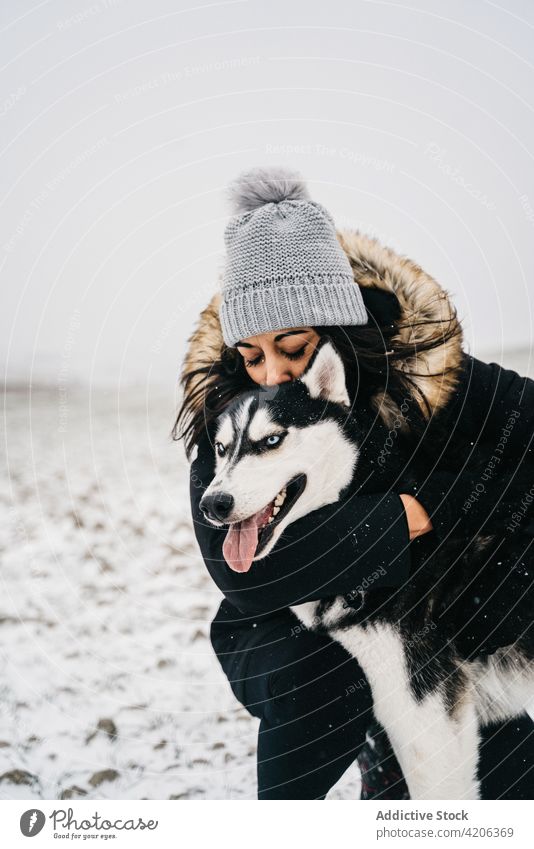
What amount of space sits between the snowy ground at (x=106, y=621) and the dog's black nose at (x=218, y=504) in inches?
34.6

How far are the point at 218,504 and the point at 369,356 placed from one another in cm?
69

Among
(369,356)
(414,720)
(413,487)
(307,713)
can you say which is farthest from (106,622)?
(369,356)

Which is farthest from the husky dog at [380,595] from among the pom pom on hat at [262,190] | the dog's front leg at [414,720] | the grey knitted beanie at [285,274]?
the pom pom on hat at [262,190]

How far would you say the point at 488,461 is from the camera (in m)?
2.03

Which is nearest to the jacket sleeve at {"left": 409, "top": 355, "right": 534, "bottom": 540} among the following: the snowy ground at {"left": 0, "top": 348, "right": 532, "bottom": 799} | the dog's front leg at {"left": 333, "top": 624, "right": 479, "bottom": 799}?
the dog's front leg at {"left": 333, "top": 624, "right": 479, "bottom": 799}

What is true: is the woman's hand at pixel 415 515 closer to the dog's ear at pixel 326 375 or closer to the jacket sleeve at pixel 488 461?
the jacket sleeve at pixel 488 461

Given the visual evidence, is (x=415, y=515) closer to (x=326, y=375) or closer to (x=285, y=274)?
(x=326, y=375)

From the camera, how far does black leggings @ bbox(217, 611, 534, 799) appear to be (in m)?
1.92

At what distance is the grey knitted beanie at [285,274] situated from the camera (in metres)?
1.89

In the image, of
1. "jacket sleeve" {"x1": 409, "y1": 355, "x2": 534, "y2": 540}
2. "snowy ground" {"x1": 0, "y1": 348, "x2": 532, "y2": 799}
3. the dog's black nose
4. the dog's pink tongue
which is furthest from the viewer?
"snowy ground" {"x1": 0, "y1": 348, "x2": 532, "y2": 799}

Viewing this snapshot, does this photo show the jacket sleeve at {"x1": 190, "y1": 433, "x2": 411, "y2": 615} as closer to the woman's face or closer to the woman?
the woman

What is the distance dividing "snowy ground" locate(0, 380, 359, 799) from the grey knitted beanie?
28.2 inches
